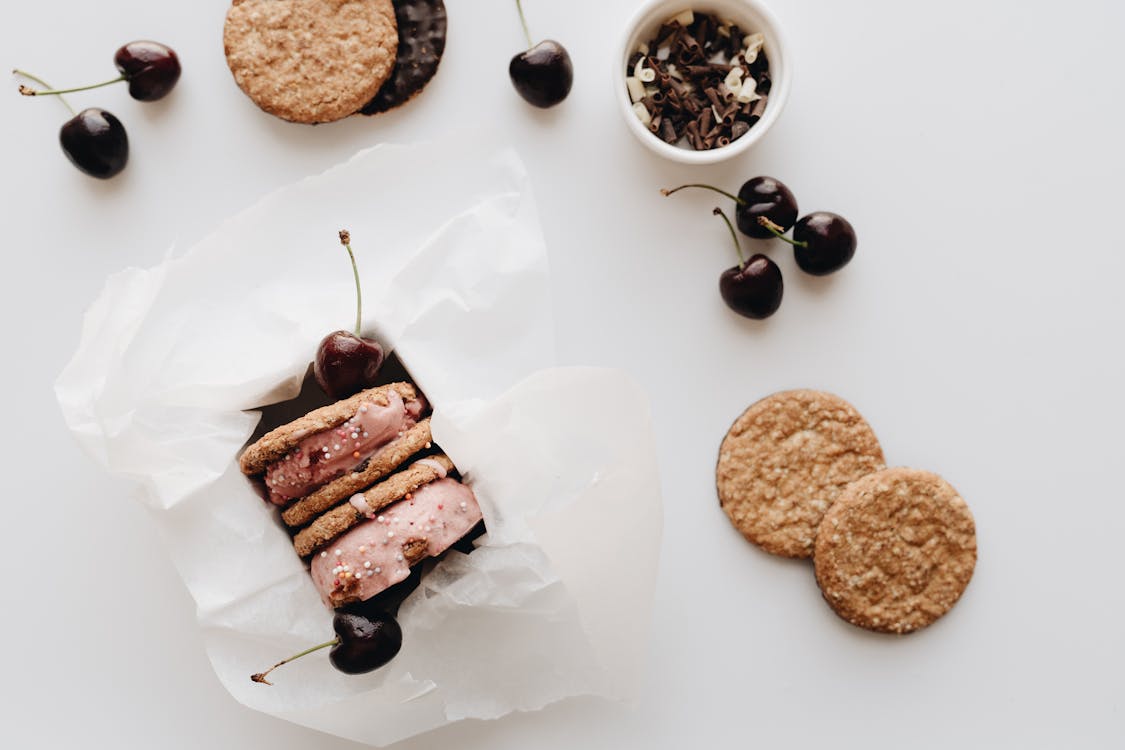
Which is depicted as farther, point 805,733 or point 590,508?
point 805,733

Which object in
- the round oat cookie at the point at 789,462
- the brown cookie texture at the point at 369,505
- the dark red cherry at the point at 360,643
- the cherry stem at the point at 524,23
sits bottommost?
the round oat cookie at the point at 789,462

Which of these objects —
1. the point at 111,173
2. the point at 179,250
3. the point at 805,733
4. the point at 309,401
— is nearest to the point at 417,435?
the point at 309,401

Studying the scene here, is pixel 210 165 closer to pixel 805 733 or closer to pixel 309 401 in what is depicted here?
pixel 309 401

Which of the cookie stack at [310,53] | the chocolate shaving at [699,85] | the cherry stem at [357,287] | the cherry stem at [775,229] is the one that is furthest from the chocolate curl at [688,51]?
the cherry stem at [357,287]

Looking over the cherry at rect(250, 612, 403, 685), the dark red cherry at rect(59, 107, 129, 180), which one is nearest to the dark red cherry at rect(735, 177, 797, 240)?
the cherry at rect(250, 612, 403, 685)

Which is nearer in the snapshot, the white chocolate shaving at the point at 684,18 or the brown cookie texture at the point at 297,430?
the brown cookie texture at the point at 297,430

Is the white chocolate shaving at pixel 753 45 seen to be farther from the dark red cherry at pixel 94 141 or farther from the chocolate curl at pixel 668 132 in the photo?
the dark red cherry at pixel 94 141
